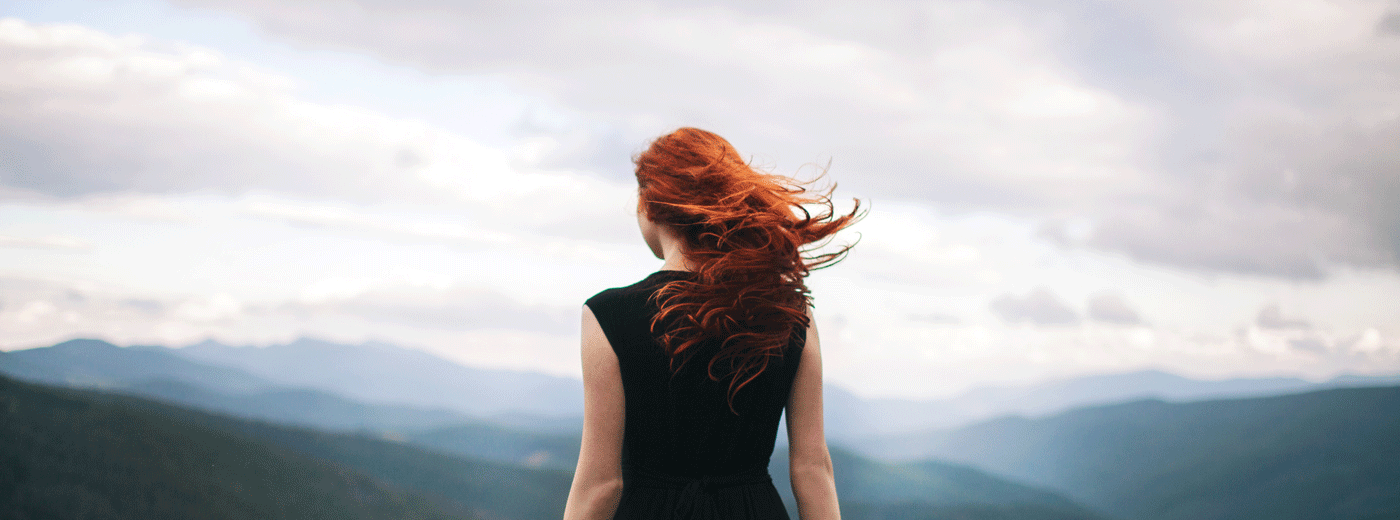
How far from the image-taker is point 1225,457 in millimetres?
70125

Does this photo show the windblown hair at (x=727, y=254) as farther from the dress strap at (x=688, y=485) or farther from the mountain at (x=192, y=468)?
the mountain at (x=192, y=468)

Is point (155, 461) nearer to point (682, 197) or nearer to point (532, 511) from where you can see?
point (532, 511)

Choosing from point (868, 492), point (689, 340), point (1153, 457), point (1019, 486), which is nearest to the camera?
point (689, 340)

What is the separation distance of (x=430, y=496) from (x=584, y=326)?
71865 mm

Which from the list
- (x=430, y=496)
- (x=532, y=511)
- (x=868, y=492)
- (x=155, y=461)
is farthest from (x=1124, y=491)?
(x=155, y=461)

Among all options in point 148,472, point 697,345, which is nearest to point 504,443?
point 148,472

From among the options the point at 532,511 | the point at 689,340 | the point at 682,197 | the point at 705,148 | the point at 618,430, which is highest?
the point at 705,148

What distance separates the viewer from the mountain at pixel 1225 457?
176ft

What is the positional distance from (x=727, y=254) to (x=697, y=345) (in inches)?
11.4

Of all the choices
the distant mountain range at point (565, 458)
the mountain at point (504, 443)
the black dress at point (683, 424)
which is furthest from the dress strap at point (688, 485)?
the mountain at point (504, 443)

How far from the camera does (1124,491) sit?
75.1 meters

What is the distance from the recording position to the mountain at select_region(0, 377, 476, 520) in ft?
151

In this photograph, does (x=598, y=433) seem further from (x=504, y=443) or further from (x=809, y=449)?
(x=504, y=443)

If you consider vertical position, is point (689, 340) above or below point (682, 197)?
below
